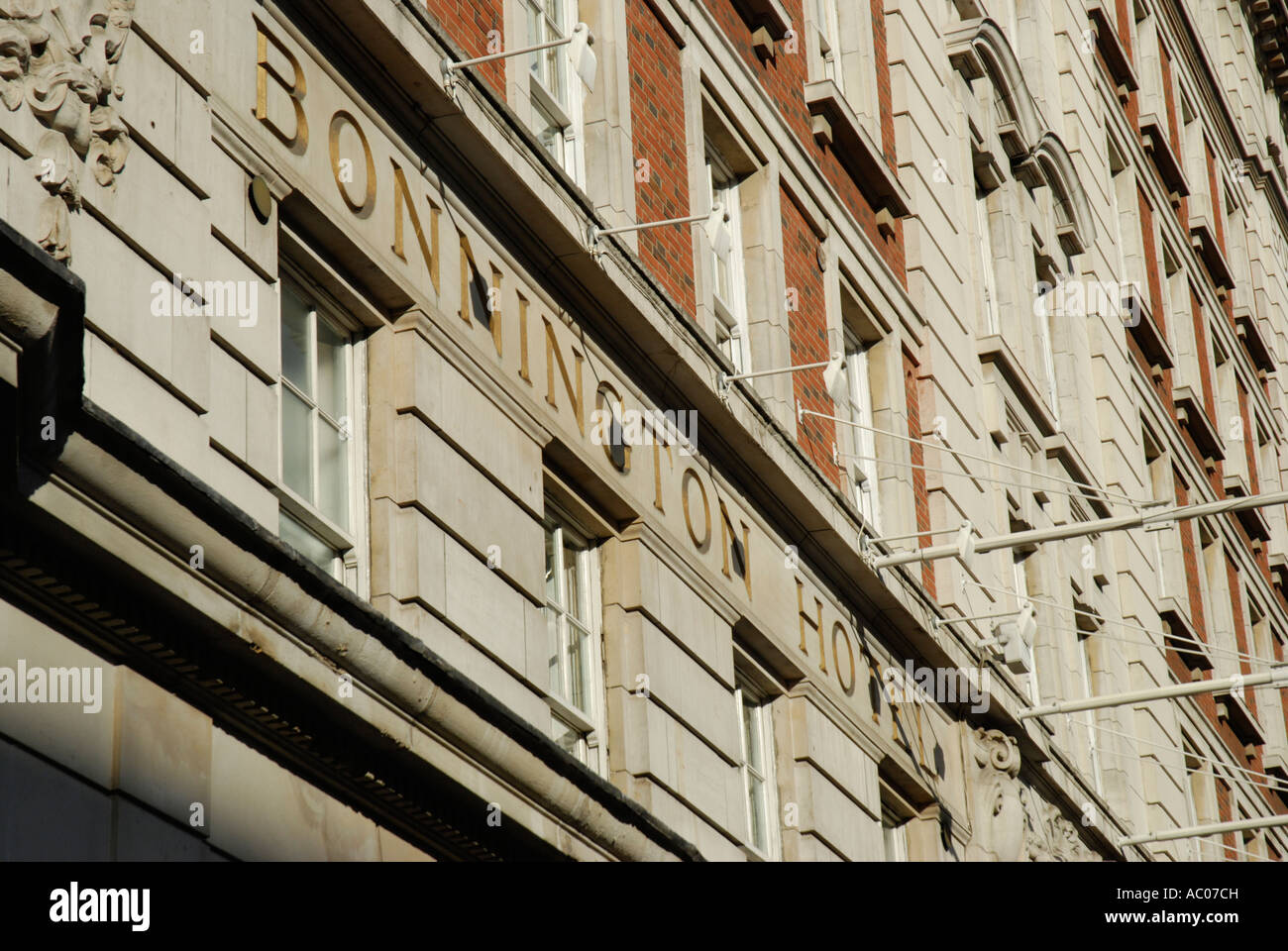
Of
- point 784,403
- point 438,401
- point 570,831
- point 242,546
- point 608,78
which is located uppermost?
point 608,78

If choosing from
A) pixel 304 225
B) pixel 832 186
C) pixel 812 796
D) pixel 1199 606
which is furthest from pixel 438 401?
pixel 1199 606

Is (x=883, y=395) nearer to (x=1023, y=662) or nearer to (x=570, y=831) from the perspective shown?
(x=1023, y=662)

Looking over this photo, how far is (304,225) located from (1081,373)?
2025 cm

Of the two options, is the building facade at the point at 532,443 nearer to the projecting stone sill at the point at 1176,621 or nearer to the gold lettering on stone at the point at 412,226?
the gold lettering on stone at the point at 412,226

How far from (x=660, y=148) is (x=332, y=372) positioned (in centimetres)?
542

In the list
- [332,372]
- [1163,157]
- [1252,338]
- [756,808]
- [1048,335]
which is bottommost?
[756,808]

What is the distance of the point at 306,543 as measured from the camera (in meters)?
11.6

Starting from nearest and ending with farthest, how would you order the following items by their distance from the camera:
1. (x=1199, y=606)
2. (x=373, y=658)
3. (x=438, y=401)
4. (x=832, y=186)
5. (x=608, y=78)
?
(x=373, y=658)
(x=438, y=401)
(x=608, y=78)
(x=832, y=186)
(x=1199, y=606)

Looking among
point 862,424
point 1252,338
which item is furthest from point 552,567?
point 1252,338

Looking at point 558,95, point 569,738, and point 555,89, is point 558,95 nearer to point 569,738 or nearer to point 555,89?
point 555,89

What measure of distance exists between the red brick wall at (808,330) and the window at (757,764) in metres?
2.51

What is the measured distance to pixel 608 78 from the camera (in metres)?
16.2

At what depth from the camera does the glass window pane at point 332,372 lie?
12.2 meters

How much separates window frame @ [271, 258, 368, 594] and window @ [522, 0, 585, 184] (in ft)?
11.1
